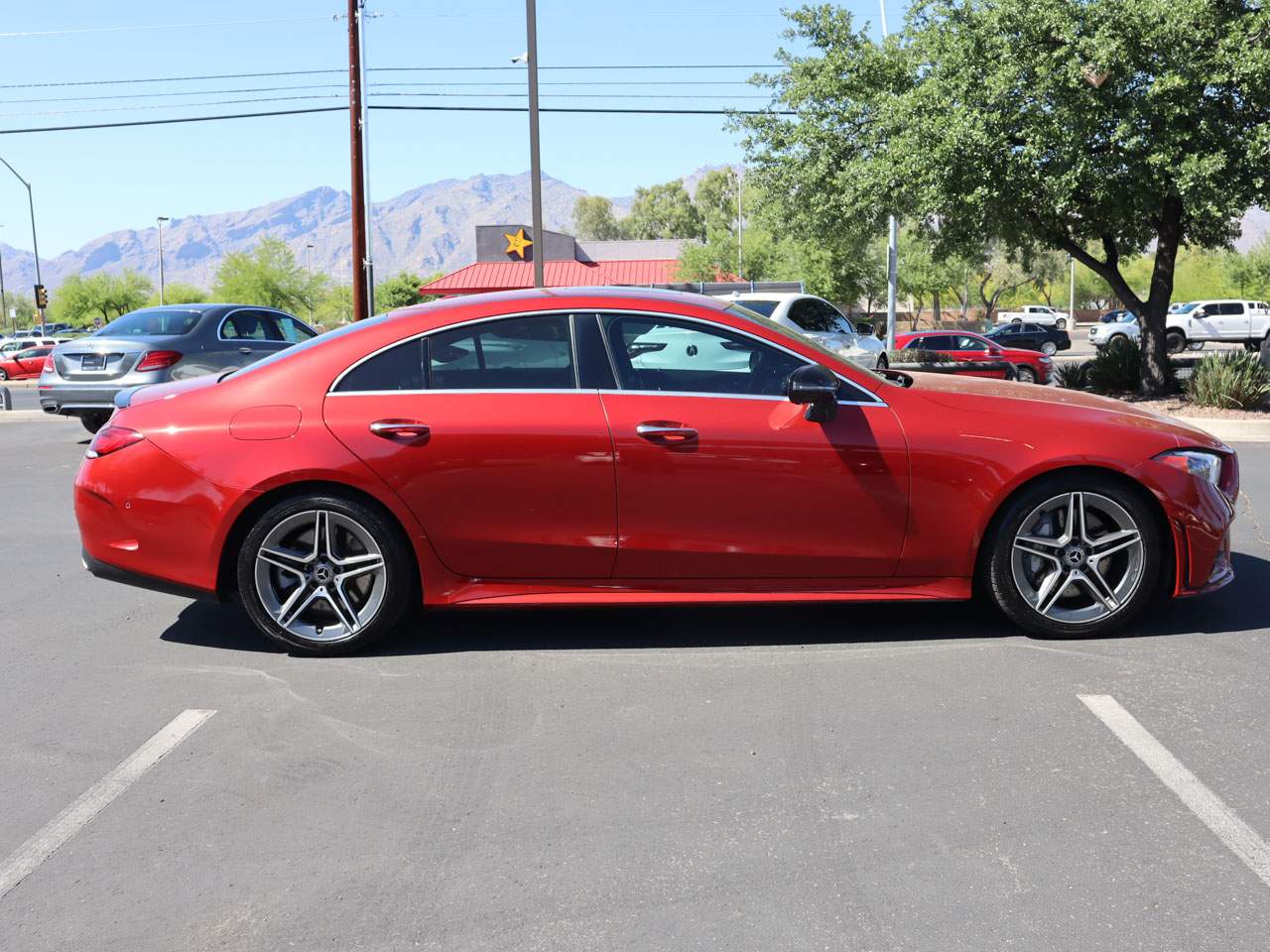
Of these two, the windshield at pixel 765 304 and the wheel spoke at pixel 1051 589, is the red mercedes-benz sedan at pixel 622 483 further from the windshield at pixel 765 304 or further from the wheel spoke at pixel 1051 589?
the windshield at pixel 765 304

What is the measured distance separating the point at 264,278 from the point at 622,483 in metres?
77.5

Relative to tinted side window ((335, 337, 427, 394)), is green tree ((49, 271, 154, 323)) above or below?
above

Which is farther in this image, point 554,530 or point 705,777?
point 554,530

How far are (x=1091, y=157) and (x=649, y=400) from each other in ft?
45.4

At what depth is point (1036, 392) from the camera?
5.73 m

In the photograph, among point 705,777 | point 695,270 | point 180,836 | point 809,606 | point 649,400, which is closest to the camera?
point 180,836

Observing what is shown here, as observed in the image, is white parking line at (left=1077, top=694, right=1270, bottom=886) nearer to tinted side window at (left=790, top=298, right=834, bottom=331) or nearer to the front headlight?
the front headlight

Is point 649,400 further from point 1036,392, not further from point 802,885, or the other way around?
point 802,885

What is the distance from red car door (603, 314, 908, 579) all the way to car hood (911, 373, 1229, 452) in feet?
1.19

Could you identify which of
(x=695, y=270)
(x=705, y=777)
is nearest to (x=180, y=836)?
(x=705, y=777)

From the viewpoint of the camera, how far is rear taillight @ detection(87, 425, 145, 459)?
548 cm

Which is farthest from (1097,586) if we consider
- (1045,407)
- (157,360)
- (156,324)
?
(156,324)

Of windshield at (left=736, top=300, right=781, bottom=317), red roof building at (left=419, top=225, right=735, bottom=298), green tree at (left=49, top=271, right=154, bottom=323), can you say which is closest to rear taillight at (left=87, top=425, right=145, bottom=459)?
windshield at (left=736, top=300, right=781, bottom=317)

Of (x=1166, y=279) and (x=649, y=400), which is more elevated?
(x=1166, y=279)
